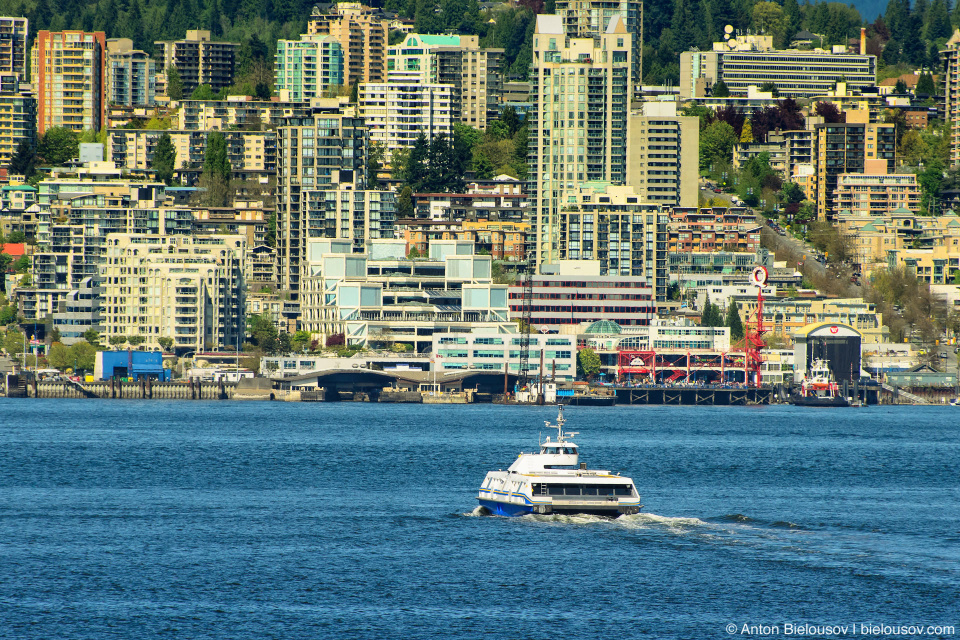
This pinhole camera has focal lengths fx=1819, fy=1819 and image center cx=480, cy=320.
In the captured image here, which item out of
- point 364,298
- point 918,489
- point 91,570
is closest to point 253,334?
point 364,298

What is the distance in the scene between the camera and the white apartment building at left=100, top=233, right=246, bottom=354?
6531 inches

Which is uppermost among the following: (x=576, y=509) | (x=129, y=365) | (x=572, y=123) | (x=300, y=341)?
(x=572, y=123)

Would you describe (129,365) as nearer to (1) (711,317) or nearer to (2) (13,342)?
(2) (13,342)

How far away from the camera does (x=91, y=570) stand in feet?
164

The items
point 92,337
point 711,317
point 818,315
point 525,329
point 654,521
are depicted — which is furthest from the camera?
point 818,315

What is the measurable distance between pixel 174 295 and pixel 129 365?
906cm

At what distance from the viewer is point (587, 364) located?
543 ft

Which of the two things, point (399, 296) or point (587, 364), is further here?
point (399, 296)

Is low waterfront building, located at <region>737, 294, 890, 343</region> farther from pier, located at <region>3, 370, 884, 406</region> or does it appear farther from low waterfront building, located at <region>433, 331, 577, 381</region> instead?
low waterfront building, located at <region>433, 331, 577, 381</region>

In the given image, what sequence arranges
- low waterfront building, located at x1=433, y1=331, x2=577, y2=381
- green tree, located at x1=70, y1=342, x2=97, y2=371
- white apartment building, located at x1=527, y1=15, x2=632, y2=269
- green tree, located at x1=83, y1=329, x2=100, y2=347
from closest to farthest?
green tree, located at x1=70, y1=342, x2=97, y2=371 → low waterfront building, located at x1=433, y1=331, x2=577, y2=381 → green tree, located at x1=83, y1=329, x2=100, y2=347 → white apartment building, located at x1=527, y1=15, x2=632, y2=269

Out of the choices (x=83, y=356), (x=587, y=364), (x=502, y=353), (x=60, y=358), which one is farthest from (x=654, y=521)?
(x=60, y=358)

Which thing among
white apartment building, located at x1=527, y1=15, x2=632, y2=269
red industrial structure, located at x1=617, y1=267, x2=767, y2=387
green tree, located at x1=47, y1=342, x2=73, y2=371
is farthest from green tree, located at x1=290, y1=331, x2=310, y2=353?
white apartment building, located at x1=527, y1=15, x2=632, y2=269

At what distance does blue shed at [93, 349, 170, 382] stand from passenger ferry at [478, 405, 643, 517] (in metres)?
106

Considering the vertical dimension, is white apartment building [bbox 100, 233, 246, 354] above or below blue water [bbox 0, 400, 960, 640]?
above
